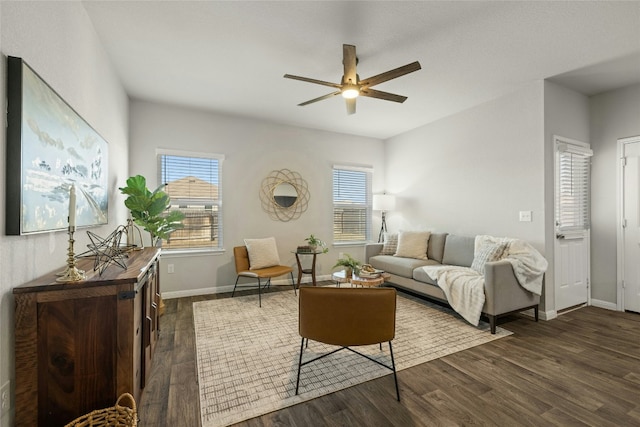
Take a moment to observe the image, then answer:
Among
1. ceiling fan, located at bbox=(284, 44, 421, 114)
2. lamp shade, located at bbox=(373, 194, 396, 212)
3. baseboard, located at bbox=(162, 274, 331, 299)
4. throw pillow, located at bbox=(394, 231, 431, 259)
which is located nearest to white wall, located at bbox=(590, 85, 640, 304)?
throw pillow, located at bbox=(394, 231, 431, 259)

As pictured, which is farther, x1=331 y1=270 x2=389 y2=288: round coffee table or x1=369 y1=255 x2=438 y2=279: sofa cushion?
x1=369 y1=255 x2=438 y2=279: sofa cushion

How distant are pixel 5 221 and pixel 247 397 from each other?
164cm

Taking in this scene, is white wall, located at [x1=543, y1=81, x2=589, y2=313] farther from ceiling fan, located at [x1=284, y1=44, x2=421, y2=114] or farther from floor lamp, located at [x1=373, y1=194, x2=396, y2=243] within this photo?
floor lamp, located at [x1=373, y1=194, x2=396, y2=243]

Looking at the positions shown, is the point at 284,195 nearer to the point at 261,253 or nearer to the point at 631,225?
the point at 261,253

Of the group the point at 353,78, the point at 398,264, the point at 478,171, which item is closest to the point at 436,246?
the point at 398,264

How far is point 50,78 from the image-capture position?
1659mm

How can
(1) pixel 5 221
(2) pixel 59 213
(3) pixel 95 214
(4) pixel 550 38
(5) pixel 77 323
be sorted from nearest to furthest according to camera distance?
1. (1) pixel 5 221
2. (5) pixel 77 323
3. (2) pixel 59 213
4. (3) pixel 95 214
5. (4) pixel 550 38

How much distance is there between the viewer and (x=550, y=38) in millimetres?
2564

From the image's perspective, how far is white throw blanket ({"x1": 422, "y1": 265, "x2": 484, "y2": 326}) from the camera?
306 cm

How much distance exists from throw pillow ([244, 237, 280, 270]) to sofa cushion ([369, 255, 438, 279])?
1627mm

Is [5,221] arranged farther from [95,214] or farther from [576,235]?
[576,235]

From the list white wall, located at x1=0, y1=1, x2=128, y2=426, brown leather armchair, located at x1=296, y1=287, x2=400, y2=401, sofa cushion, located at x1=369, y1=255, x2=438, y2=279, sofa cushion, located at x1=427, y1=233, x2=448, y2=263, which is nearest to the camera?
white wall, located at x1=0, y1=1, x2=128, y2=426

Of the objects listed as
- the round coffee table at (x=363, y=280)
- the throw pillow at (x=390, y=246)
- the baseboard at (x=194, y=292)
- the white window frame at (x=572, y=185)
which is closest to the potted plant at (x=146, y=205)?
the baseboard at (x=194, y=292)

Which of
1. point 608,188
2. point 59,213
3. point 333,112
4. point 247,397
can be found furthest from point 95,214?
point 608,188
